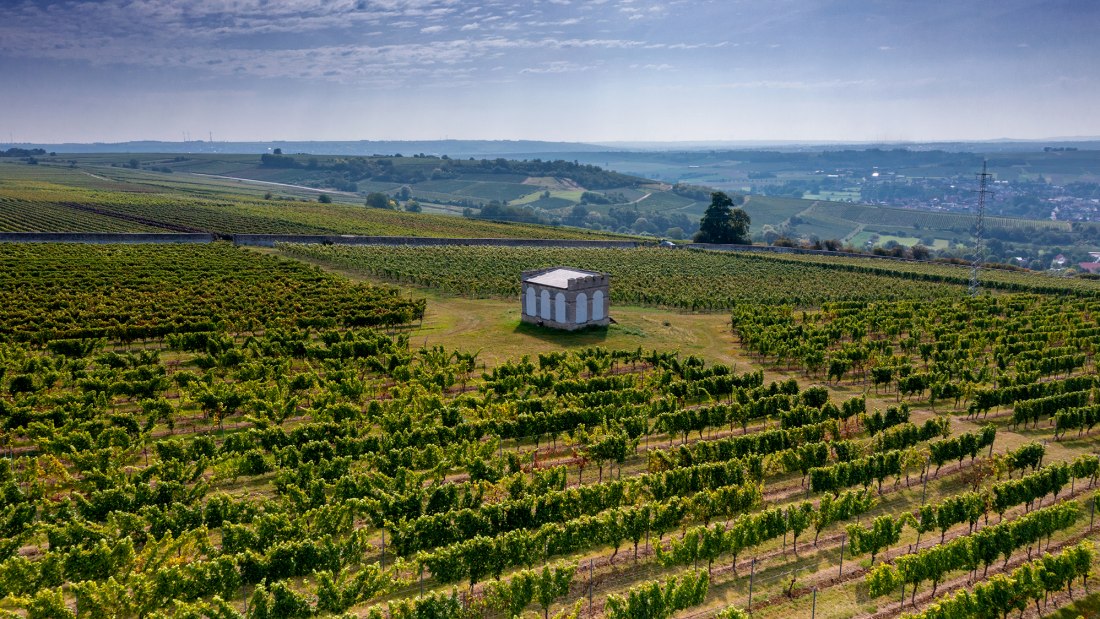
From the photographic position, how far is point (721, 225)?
144375mm

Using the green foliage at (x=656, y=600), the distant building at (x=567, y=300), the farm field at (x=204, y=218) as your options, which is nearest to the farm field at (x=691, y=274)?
the distant building at (x=567, y=300)

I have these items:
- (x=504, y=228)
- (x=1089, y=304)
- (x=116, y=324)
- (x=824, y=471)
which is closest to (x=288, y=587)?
(x=824, y=471)

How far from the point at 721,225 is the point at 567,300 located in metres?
87.8

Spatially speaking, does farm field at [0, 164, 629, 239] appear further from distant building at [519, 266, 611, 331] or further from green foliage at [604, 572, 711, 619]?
green foliage at [604, 572, 711, 619]

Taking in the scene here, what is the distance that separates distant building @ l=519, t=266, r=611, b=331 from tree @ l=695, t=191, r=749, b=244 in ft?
271

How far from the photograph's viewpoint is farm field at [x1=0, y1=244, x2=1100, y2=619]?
23844 millimetres

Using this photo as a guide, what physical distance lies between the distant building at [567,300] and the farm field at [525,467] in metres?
2.47

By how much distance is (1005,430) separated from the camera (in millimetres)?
41688

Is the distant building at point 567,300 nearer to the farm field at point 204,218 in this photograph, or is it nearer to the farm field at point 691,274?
the farm field at point 691,274

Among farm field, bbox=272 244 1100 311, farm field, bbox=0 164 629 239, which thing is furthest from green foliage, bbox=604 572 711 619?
farm field, bbox=0 164 629 239

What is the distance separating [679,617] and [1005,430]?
1125 inches

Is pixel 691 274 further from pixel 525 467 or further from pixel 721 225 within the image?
pixel 525 467

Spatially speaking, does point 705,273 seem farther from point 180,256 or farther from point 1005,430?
point 180,256

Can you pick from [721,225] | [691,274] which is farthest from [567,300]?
[721,225]
